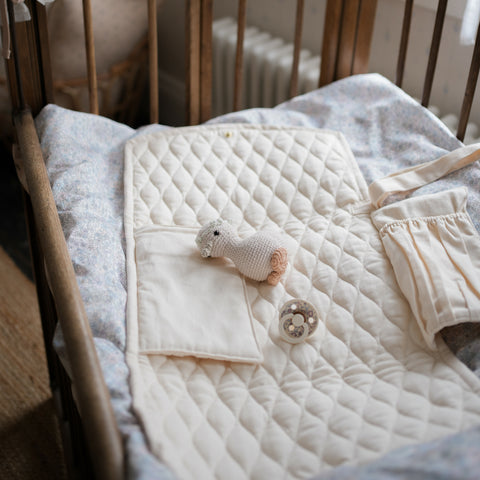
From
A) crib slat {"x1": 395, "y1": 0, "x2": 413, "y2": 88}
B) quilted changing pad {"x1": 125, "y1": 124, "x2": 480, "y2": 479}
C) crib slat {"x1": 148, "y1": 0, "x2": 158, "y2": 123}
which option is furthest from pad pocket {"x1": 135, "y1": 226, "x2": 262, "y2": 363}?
crib slat {"x1": 395, "y1": 0, "x2": 413, "y2": 88}

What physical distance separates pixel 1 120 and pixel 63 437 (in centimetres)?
126

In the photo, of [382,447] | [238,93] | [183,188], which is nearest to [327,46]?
[238,93]

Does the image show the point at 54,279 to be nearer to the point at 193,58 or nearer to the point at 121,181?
the point at 121,181

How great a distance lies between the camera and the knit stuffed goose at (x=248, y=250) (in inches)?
41.8

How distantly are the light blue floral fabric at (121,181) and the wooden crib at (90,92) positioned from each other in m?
0.06

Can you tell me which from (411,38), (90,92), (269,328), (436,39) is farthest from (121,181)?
(411,38)

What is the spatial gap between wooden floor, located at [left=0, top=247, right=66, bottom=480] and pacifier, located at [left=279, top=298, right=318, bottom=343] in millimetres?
770

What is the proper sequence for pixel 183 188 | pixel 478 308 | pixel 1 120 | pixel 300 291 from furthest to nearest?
pixel 1 120 < pixel 183 188 < pixel 300 291 < pixel 478 308

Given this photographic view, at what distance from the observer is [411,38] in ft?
5.91

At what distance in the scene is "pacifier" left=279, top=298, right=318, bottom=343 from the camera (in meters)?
0.99

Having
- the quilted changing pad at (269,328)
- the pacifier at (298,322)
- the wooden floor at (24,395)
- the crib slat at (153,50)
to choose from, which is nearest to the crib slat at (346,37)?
the quilted changing pad at (269,328)

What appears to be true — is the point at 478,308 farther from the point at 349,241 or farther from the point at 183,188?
the point at 183,188

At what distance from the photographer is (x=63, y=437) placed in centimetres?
145

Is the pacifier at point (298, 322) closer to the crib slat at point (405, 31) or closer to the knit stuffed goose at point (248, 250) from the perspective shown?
the knit stuffed goose at point (248, 250)
